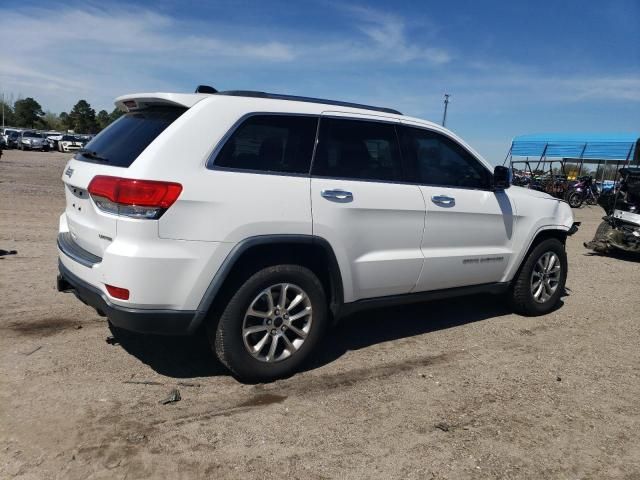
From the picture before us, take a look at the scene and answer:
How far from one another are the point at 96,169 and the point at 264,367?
5.62 feet

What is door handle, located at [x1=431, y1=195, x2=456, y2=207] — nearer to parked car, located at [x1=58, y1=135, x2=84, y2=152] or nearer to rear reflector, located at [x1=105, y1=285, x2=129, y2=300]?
rear reflector, located at [x1=105, y1=285, x2=129, y2=300]

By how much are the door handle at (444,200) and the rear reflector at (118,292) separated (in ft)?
8.21

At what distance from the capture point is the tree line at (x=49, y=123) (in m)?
88.7

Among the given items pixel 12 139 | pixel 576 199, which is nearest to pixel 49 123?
pixel 12 139

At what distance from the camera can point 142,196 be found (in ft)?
10.1

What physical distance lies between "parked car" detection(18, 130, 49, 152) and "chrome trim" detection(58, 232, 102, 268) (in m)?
45.7

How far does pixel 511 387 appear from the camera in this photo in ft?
12.7

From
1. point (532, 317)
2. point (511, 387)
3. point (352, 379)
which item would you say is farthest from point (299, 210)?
point (532, 317)

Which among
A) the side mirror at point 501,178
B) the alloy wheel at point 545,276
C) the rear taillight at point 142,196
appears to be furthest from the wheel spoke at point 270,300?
the alloy wheel at point 545,276

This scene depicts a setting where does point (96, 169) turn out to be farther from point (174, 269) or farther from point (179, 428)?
point (179, 428)

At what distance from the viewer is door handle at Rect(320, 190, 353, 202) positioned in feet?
12.2

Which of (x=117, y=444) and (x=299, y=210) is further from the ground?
(x=299, y=210)

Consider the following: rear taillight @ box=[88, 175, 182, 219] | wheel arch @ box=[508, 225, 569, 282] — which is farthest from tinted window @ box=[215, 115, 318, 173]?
wheel arch @ box=[508, 225, 569, 282]

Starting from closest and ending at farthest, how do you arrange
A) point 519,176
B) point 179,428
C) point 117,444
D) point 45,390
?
point 117,444 → point 179,428 → point 45,390 → point 519,176
